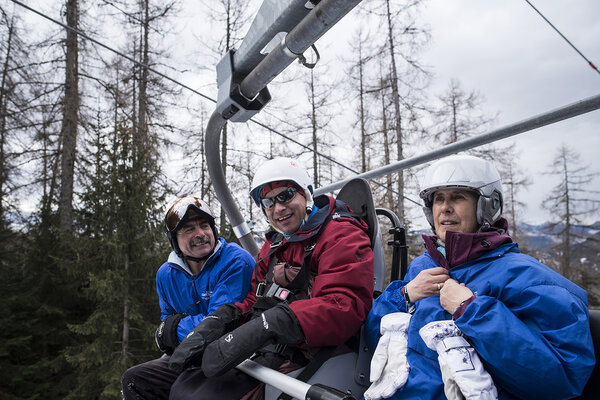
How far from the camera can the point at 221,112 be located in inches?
108

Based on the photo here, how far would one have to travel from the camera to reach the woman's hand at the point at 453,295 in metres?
1.49

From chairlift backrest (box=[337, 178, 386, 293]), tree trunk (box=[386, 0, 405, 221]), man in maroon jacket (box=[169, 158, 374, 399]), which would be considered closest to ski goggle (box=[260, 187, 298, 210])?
man in maroon jacket (box=[169, 158, 374, 399])

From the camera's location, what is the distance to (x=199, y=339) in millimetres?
2080

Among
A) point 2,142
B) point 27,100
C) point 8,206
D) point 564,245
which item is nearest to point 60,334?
point 8,206

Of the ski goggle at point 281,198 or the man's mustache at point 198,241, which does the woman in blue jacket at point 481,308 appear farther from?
the man's mustache at point 198,241

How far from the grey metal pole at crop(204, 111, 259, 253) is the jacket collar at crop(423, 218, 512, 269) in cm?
192

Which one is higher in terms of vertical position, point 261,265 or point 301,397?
point 261,265

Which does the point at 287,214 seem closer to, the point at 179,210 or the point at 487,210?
the point at 179,210

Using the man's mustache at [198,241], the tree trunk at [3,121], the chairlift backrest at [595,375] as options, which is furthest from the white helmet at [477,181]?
the tree trunk at [3,121]

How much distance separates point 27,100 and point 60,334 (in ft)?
24.0

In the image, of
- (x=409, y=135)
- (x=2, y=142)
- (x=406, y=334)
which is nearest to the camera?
(x=406, y=334)

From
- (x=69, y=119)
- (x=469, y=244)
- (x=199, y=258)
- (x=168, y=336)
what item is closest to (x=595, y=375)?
(x=469, y=244)

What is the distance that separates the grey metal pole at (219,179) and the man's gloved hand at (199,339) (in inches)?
55.8

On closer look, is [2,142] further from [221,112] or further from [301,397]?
[301,397]
